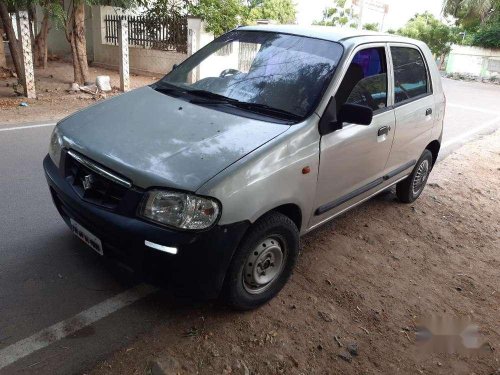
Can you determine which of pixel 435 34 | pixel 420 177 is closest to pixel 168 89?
pixel 420 177

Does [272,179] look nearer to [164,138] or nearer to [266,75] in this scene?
[164,138]

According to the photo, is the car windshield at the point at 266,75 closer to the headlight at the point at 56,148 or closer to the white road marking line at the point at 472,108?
the headlight at the point at 56,148

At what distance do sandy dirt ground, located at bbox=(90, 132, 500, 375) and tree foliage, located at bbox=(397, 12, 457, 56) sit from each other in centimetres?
2710

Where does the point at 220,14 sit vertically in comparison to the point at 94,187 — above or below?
above

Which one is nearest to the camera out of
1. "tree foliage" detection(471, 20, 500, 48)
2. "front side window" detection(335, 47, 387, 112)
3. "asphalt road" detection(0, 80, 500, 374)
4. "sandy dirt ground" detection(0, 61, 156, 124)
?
"asphalt road" detection(0, 80, 500, 374)

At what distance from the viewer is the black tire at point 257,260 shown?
258 cm

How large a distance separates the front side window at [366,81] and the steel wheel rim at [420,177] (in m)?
1.46

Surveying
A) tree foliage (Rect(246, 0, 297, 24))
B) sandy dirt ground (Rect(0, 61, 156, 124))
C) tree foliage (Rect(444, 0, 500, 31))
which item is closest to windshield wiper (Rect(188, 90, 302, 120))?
Answer: sandy dirt ground (Rect(0, 61, 156, 124))

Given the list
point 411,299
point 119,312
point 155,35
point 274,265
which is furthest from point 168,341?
point 155,35

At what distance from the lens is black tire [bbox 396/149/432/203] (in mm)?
4789

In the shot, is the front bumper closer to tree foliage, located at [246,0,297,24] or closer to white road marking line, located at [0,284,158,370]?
white road marking line, located at [0,284,158,370]

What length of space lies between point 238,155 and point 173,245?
64cm

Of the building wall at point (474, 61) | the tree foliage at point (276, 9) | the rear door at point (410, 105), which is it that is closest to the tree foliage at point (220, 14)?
the tree foliage at point (276, 9)

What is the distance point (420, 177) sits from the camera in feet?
16.4
